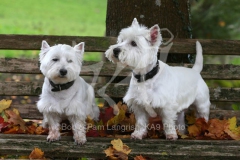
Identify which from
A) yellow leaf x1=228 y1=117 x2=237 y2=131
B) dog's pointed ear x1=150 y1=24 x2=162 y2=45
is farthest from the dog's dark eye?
yellow leaf x1=228 y1=117 x2=237 y2=131

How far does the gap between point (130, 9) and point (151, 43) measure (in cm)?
99

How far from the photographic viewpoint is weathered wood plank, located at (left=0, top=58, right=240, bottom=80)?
4219 mm

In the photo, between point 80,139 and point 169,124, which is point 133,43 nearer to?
point 169,124

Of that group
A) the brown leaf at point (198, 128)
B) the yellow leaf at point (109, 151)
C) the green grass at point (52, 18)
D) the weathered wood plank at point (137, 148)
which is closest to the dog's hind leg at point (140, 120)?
the weathered wood plank at point (137, 148)

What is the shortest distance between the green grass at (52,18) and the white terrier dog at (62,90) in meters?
5.64

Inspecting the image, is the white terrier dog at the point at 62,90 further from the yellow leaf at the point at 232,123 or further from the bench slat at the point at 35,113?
the yellow leaf at the point at 232,123

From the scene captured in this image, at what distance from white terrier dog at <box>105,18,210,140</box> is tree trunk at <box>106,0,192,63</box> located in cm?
69

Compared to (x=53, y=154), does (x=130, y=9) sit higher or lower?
higher

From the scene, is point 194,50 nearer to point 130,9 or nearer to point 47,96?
point 130,9

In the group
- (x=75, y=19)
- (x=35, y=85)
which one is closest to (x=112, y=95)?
(x=35, y=85)

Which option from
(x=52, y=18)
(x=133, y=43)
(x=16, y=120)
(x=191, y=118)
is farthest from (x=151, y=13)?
(x=52, y=18)

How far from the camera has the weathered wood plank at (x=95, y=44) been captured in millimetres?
4211

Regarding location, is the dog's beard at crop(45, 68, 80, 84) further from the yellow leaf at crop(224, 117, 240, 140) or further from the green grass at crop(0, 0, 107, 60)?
the green grass at crop(0, 0, 107, 60)

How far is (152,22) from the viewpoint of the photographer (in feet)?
13.8
